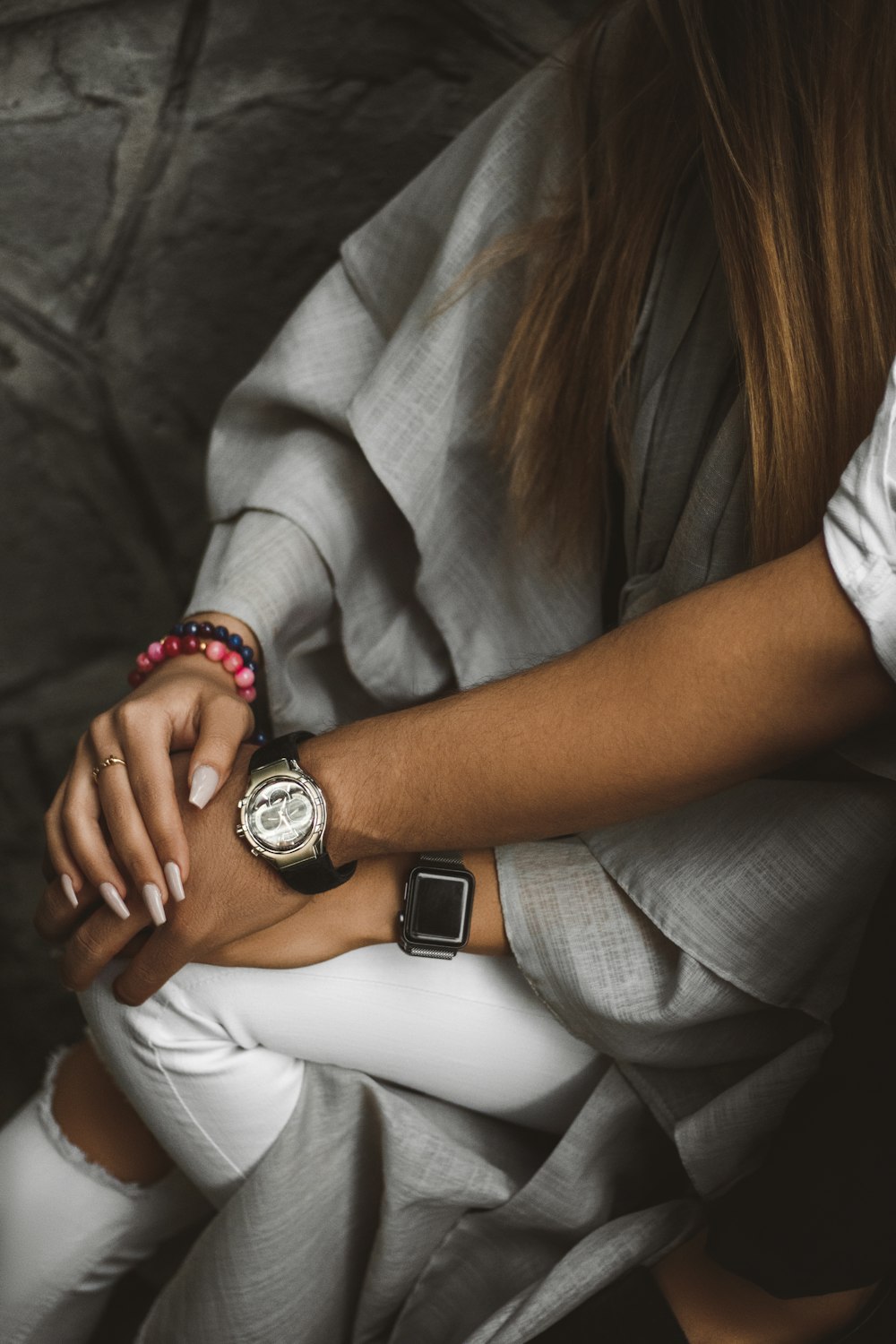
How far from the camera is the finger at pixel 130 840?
64 cm

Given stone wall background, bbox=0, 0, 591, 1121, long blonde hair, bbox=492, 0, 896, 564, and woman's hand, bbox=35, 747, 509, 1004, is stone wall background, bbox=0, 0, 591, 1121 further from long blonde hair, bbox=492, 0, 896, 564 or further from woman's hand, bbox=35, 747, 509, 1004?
woman's hand, bbox=35, 747, 509, 1004

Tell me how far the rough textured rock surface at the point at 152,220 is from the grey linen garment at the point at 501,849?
10.0 inches

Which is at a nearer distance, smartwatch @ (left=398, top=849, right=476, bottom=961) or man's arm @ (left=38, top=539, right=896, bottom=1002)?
man's arm @ (left=38, top=539, right=896, bottom=1002)

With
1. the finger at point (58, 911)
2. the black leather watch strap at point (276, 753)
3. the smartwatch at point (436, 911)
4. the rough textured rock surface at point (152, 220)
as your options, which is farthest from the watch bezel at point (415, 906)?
the rough textured rock surface at point (152, 220)

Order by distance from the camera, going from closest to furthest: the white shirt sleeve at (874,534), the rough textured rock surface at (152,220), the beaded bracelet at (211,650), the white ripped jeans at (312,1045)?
1. the white shirt sleeve at (874,534)
2. the white ripped jeans at (312,1045)
3. the beaded bracelet at (211,650)
4. the rough textured rock surface at (152,220)

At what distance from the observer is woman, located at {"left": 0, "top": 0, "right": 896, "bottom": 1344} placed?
59 cm

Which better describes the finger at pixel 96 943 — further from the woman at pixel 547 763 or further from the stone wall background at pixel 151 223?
the stone wall background at pixel 151 223

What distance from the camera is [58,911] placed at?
2.33 ft

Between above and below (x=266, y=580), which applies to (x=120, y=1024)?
below

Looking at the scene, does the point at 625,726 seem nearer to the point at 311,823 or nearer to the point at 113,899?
the point at 311,823

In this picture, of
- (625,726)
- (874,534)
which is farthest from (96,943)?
(874,534)

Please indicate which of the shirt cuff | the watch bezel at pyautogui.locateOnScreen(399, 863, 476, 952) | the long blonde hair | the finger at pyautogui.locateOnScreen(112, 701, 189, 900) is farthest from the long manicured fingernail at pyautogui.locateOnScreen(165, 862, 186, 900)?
the long blonde hair

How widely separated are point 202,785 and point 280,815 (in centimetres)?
6

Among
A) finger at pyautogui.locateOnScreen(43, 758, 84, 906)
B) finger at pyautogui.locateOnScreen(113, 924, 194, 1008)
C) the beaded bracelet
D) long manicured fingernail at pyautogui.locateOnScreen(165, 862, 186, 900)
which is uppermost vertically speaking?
the beaded bracelet
